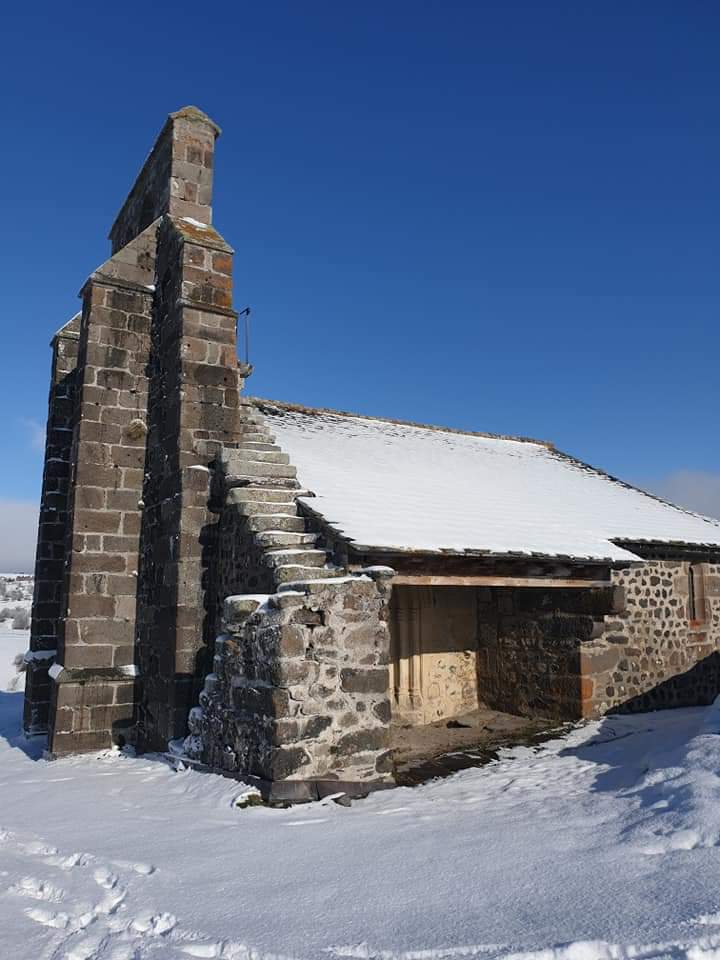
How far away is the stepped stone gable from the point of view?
6453 millimetres

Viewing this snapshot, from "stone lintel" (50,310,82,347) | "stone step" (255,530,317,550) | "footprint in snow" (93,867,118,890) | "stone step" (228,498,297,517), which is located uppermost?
"stone lintel" (50,310,82,347)

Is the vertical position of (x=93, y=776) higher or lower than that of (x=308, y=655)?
lower

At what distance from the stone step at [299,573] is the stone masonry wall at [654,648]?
15.7 ft

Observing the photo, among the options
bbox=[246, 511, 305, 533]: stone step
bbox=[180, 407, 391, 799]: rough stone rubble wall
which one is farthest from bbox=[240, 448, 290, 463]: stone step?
bbox=[180, 407, 391, 799]: rough stone rubble wall

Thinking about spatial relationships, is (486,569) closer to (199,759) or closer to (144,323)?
(199,759)

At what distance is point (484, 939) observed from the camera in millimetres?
3086

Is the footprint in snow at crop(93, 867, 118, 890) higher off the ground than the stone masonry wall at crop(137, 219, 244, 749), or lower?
lower

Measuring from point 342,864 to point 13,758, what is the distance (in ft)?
21.2

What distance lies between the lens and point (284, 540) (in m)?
7.45

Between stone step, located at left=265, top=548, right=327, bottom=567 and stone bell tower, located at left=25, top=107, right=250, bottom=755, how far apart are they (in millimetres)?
1584

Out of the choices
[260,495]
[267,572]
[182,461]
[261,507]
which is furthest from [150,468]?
[267,572]

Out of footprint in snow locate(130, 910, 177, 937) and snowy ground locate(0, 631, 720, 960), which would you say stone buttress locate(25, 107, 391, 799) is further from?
footprint in snow locate(130, 910, 177, 937)

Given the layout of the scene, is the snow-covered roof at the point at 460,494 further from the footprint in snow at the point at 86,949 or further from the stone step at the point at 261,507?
the footprint in snow at the point at 86,949

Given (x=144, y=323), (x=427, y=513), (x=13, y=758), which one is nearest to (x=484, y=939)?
(x=427, y=513)
